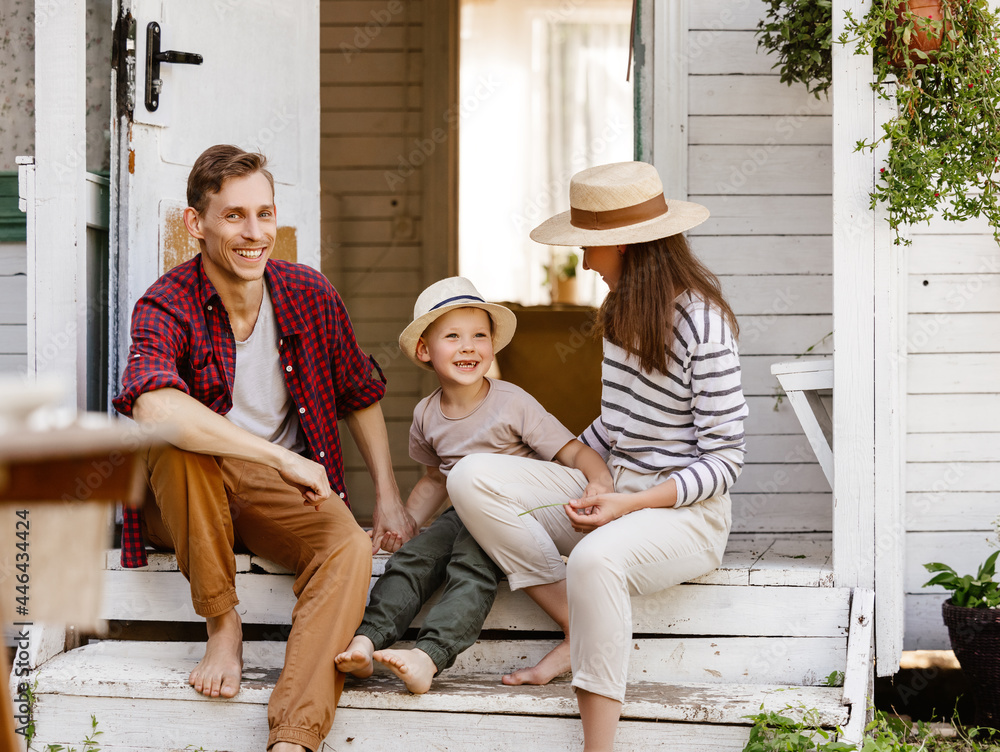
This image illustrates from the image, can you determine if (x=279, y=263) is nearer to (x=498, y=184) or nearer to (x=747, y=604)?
(x=747, y=604)

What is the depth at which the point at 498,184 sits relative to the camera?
256 inches

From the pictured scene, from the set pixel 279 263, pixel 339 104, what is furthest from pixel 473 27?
pixel 279 263

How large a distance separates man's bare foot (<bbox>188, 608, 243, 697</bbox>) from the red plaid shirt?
0.37m

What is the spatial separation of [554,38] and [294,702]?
5.60m

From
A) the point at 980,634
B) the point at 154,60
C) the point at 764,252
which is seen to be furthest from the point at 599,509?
the point at 154,60

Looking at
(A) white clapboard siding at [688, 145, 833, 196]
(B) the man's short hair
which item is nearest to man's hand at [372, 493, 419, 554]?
(B) the man's short hair

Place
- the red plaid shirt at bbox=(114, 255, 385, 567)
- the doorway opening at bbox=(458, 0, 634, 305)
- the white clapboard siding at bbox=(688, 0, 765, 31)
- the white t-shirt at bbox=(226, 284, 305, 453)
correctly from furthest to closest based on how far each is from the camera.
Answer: the doorway opening at bbox=(458, 0, 634, 305), the white clapboard siding at bbox=(688, 0, 765, 31), the white t-shirt at bbox=(226, 284, 305, 453), the red plaid shirt at bbox=(114, 255, 385, 567)

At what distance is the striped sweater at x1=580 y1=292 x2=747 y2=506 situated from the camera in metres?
2.03

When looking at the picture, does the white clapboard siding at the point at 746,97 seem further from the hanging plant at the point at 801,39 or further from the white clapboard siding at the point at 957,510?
the white clapboard siding at the point at 957,510

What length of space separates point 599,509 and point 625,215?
0.66 meters

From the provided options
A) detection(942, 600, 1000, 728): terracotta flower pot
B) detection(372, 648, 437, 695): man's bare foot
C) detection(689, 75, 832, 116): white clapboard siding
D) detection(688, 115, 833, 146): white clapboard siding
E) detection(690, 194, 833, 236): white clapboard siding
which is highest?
detection(689, 75, 832, 116): white clapboard siding

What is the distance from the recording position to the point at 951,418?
2947 mm

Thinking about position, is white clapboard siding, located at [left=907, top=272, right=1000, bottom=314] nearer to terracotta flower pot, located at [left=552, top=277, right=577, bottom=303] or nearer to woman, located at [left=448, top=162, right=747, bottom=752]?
woman, located at [left=448, top=162, right=747, bottom=752]

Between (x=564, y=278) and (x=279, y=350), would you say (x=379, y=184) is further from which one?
(x=279, y=350)
